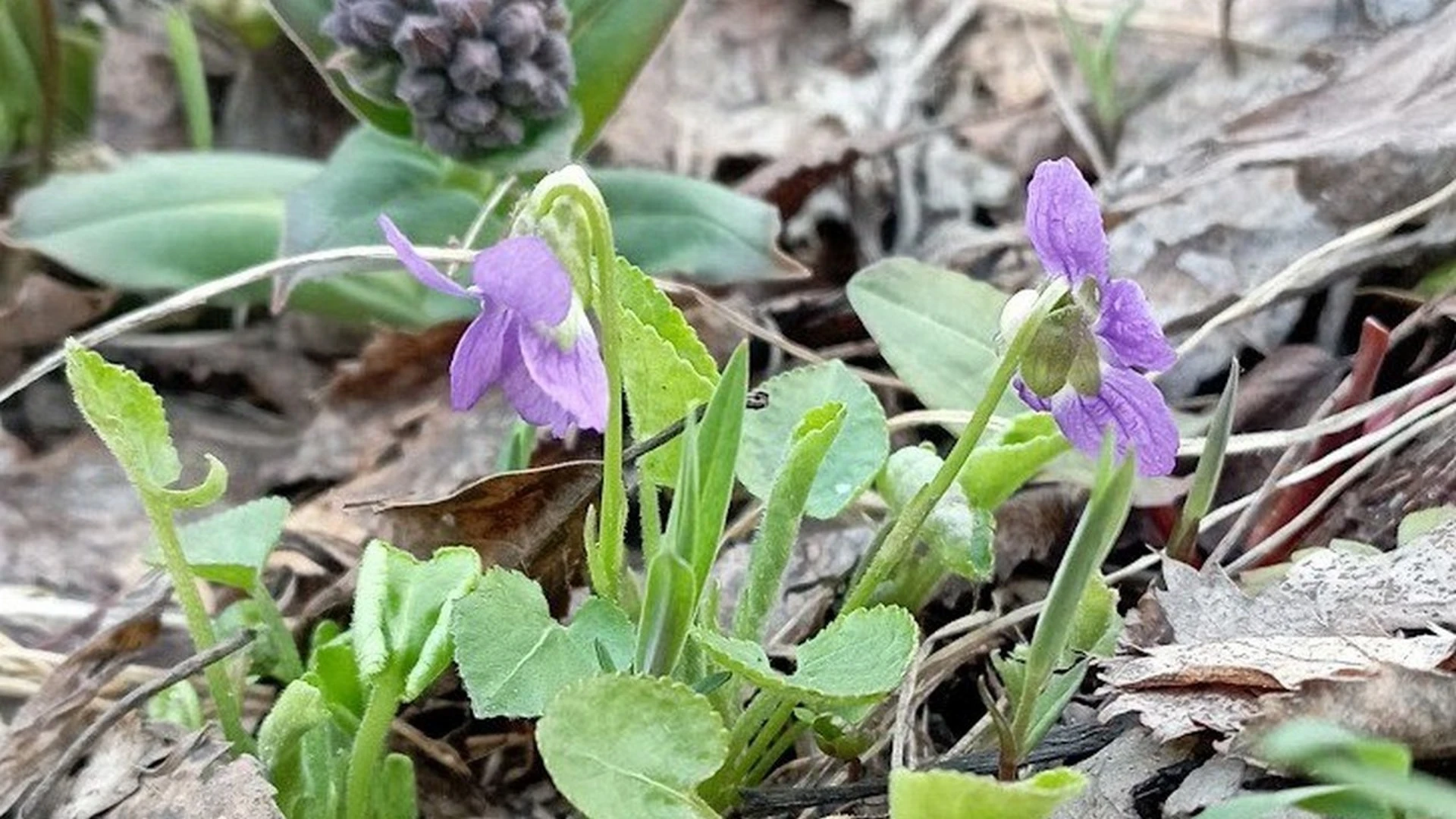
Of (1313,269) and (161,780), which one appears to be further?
(1313,269)

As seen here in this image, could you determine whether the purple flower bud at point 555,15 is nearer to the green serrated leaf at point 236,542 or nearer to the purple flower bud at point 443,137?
the purple flower bud at point 443,137

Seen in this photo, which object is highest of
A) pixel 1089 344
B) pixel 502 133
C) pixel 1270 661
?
pixel 1089 344

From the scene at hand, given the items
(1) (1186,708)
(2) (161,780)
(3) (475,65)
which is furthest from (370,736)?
(3) (475,65)

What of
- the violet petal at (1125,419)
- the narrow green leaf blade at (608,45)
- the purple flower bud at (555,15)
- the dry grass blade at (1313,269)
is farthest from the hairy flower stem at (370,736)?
the narrow green leaf blade at (608,45)

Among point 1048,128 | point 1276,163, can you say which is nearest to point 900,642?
point 1276,163

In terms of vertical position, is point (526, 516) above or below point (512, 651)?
below

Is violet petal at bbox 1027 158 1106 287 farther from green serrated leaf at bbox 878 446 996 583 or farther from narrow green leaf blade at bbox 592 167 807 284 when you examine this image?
narrow green leaf blade at bbox 592 167 807 284

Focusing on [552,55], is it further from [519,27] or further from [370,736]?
[370,736]

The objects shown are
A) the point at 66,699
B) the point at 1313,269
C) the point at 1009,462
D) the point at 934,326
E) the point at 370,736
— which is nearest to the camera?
the point at 370,736
